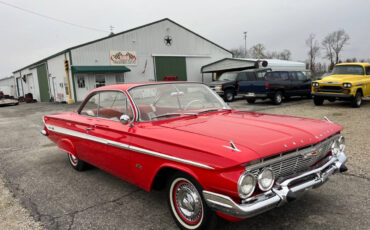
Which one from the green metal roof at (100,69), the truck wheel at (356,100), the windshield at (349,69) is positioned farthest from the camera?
the green metal roof at (100,69)

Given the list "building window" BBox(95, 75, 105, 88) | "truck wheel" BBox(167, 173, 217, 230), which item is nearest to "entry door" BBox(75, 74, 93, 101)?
"building window" BBox(95, 75, 105, 88)

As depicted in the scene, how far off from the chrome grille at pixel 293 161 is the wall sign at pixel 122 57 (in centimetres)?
2116

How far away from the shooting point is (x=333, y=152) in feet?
9.86

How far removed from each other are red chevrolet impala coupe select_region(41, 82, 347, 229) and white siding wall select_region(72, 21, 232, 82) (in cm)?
1859

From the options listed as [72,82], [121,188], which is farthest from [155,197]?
[72,82]

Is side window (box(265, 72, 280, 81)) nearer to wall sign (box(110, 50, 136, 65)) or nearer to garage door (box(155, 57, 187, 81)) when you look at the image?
garage door (box(155, 57, 187, 81))

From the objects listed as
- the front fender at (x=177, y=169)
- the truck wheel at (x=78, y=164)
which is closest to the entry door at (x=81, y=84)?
the truck wheel at (x=78, y=164)

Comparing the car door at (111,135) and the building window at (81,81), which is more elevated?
the building window at (81,81)

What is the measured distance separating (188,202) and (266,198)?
0.76m

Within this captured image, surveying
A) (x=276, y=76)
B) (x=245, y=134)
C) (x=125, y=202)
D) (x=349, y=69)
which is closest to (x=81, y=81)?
→ (x=276, y=76)

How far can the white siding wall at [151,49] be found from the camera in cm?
2110

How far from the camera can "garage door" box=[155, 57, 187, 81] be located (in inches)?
966

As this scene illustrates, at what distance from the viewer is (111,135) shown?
3338mm

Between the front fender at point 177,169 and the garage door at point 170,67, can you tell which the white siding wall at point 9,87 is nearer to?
the garage door at point 170,67
